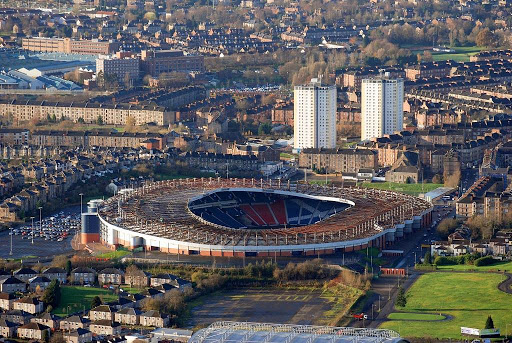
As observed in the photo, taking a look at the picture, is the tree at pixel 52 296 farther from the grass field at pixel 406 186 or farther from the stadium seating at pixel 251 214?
the grass field at pixel 406 186

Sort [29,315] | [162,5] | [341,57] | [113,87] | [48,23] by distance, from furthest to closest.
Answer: [162,5] < [48,23] < [341,57] < [113,87] < [29,315]

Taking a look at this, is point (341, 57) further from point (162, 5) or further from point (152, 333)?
point (152, 333)

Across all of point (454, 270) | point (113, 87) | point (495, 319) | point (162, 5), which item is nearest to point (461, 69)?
point (113, 87)

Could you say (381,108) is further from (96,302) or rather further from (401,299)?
(96,302)

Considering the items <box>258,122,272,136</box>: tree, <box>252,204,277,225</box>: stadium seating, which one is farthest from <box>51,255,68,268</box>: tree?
<box>258,122,272,136</box>: tree

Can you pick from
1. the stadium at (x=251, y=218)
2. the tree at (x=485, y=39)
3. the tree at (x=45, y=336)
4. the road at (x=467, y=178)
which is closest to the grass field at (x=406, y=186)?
the road at (x=467, y=178)
